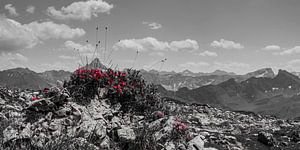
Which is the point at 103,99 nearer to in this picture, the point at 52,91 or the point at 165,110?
the point at 52,91

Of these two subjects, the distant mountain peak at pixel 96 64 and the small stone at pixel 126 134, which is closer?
the small stone at pixel 126 134

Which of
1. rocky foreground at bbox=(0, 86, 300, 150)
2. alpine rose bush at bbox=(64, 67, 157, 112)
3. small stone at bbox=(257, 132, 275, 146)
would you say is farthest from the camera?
small stone at bbox=(257, 132, 275, 146)

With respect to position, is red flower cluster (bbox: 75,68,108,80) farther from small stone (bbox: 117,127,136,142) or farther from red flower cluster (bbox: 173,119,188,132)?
red flower cluster (bbox: 173,119,188,132)

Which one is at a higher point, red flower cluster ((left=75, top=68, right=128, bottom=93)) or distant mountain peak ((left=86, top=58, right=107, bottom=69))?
distant mountain peak ((left=86, top=58, right=107, bottom=69))

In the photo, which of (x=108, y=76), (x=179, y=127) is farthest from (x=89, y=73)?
(x=179, y=127)

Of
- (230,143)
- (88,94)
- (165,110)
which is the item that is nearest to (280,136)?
(230,143)

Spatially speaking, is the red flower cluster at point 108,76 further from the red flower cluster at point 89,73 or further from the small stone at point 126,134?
the small stone at point 126,134

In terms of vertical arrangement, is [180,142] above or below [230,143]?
above

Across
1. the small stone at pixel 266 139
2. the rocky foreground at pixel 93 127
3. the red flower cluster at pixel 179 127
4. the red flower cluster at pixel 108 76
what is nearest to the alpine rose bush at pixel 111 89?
the red flower cluster at pixel 108 76

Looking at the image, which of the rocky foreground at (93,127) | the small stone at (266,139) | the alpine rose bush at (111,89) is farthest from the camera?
the small stone at (266,139)

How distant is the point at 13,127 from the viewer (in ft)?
18.4

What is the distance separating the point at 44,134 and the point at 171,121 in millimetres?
3299

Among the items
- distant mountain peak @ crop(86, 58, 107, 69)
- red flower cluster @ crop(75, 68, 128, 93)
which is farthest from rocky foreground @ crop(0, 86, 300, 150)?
distant mountain peak @ crop(86, 58, 107, 69)

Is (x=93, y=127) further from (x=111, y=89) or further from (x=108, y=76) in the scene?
(x=108, y=76)
